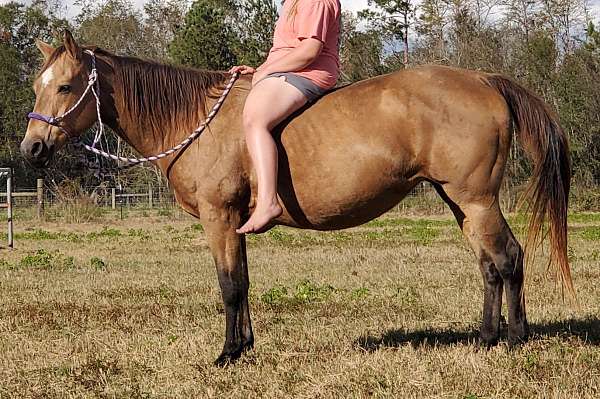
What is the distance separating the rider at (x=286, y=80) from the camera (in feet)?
16.9

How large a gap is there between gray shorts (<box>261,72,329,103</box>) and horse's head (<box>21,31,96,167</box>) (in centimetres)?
141

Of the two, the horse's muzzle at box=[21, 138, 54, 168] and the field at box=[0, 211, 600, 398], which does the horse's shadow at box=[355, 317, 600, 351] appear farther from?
the horse's muzzle at box=[21, 138, 54, 168]

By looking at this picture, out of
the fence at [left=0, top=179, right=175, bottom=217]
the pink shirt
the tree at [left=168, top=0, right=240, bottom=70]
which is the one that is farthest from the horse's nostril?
the tree at [left=168, top=0, right=240, bottom=70]

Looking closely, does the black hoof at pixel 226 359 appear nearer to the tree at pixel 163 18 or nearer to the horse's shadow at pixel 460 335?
the horse's shadow at pixel 460 335

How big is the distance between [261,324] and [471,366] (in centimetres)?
255

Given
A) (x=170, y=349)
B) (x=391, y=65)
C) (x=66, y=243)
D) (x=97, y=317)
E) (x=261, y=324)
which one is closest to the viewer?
(x=170, y=349)

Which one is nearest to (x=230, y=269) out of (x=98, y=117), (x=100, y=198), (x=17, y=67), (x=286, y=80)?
(x=286, y=80)

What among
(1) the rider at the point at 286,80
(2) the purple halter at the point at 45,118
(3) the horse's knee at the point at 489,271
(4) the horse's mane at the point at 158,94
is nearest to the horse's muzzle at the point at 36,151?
(2) the purple halter at the point at 45,118

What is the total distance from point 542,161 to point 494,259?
81cm

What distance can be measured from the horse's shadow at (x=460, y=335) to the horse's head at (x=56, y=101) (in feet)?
9.23

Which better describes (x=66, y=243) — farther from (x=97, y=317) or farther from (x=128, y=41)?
(x=128, y=41)

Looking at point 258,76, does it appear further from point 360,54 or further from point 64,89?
point 360,54

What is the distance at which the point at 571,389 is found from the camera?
4473mm

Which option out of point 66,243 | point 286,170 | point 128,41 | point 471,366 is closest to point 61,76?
point 286,170
